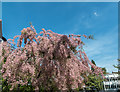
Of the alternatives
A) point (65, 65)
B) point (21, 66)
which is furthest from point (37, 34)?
point (65, 65)

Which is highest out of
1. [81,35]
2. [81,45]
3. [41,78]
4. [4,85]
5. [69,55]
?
[81,35]

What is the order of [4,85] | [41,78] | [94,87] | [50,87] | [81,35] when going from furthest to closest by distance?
[94,87], [4,85], [81,35], [50,87], [41,78]

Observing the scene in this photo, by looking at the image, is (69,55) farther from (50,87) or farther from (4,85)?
(4,85)

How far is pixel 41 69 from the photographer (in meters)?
4.90

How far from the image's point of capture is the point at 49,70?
473 centimetres

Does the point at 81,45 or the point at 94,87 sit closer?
the point at 81,45

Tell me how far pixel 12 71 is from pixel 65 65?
7.79ft

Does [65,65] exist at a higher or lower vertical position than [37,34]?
lower

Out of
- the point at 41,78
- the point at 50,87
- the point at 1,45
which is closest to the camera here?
the point at 41,78

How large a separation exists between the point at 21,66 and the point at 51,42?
66.4 inches

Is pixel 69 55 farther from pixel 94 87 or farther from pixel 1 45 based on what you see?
pixel 94 87

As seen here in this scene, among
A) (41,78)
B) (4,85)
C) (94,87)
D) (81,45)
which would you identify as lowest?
(94,87)

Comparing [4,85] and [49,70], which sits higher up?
[49,70]

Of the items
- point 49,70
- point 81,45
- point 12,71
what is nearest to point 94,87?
point 81,45
